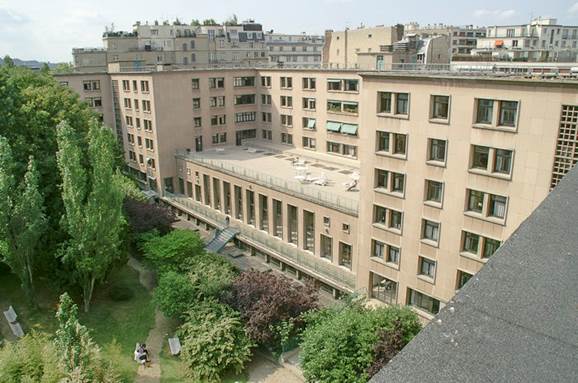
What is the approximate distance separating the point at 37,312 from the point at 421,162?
1132 inches

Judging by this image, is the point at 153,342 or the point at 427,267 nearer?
the point at 153,342

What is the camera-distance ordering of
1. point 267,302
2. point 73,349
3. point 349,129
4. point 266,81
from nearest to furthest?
1. point 73,349
2. point 267,302
3. point 349,129
4. point 266,81

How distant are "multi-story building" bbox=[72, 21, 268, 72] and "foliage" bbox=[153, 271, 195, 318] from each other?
42.3 meters

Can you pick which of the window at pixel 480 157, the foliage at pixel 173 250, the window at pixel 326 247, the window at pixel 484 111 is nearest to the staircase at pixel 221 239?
the foliage at pixel 173 250

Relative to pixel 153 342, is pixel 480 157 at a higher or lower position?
higher

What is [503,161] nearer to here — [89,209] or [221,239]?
[89,209]

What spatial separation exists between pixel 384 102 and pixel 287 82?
3129 cm

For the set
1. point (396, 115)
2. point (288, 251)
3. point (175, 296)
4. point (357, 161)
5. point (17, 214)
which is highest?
point (396, 115)

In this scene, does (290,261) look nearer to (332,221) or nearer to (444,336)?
(332,221)

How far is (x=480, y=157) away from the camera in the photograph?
1173 inches

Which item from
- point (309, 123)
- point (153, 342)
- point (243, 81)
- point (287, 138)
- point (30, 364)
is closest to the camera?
point (30, 364)

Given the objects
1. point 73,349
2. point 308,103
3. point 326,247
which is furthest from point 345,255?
point 308,103

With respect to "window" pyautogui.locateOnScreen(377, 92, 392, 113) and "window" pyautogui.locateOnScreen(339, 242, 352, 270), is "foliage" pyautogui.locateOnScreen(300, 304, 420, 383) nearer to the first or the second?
"window" pyautogui.locateOnScreen(339, 242, 352, 270)

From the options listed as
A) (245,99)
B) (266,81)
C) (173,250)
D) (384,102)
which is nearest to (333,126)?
(266,81)
